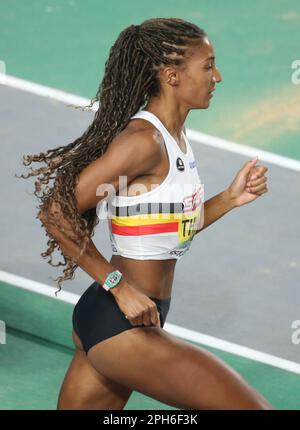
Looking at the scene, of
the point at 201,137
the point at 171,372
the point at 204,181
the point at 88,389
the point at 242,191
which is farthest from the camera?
the point at 201,137

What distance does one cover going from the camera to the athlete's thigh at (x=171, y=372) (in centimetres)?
438

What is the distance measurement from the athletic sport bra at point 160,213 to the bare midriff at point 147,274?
0.02m

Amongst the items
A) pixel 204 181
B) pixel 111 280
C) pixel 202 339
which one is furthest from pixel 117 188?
pixel 204 181

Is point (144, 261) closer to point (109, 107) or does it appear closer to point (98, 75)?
point (109, 107)

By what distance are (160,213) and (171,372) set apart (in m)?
0.63

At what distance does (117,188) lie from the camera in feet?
14.9

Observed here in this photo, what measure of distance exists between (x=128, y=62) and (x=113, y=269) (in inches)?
32.3

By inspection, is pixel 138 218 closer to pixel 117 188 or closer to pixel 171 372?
pixel 117 188

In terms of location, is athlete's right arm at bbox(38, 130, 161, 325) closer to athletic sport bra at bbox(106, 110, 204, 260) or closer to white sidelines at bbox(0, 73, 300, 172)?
athletic sport bra at bbox(106, 110, 204, 260)

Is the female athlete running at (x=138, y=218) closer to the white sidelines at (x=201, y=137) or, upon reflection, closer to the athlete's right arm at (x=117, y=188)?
the athlete's right arm at (x=117, y=188)

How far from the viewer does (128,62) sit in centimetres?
465

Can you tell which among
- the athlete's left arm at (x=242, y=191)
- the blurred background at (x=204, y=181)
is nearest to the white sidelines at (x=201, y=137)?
the blurred background at (x=204, y=181)

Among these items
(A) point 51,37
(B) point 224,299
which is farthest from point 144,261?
(A) point 51,37

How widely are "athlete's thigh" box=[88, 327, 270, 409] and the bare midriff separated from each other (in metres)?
0.20
